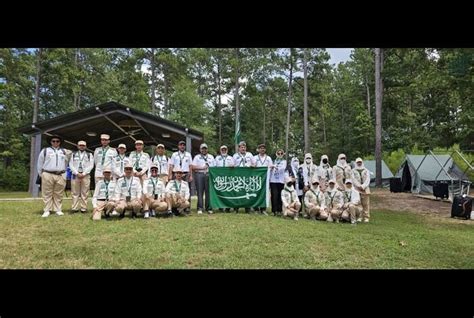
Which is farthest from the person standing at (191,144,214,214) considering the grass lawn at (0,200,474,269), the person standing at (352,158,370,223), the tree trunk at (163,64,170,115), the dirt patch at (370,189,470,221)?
the tree trunk at (163,64,170,115)

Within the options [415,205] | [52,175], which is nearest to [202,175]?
[52,175]

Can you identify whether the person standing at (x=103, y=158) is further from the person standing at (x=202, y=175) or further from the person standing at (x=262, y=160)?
the person standing at (x=262, y=160)

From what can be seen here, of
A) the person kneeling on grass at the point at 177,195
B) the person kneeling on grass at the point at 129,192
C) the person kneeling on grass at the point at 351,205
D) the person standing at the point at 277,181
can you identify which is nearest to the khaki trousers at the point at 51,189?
the person kneeling on grass at the point at 129,192

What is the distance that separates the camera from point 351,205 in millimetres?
6363

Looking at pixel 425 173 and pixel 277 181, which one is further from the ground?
pixel 425 173

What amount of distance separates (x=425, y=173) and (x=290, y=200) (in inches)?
312

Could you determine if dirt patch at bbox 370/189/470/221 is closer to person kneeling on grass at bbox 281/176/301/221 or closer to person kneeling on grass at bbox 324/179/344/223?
person kneeling on grass at bbox 324/179/344/223

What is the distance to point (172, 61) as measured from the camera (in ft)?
70.3

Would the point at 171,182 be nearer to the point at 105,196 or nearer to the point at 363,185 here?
the point at 105,196
